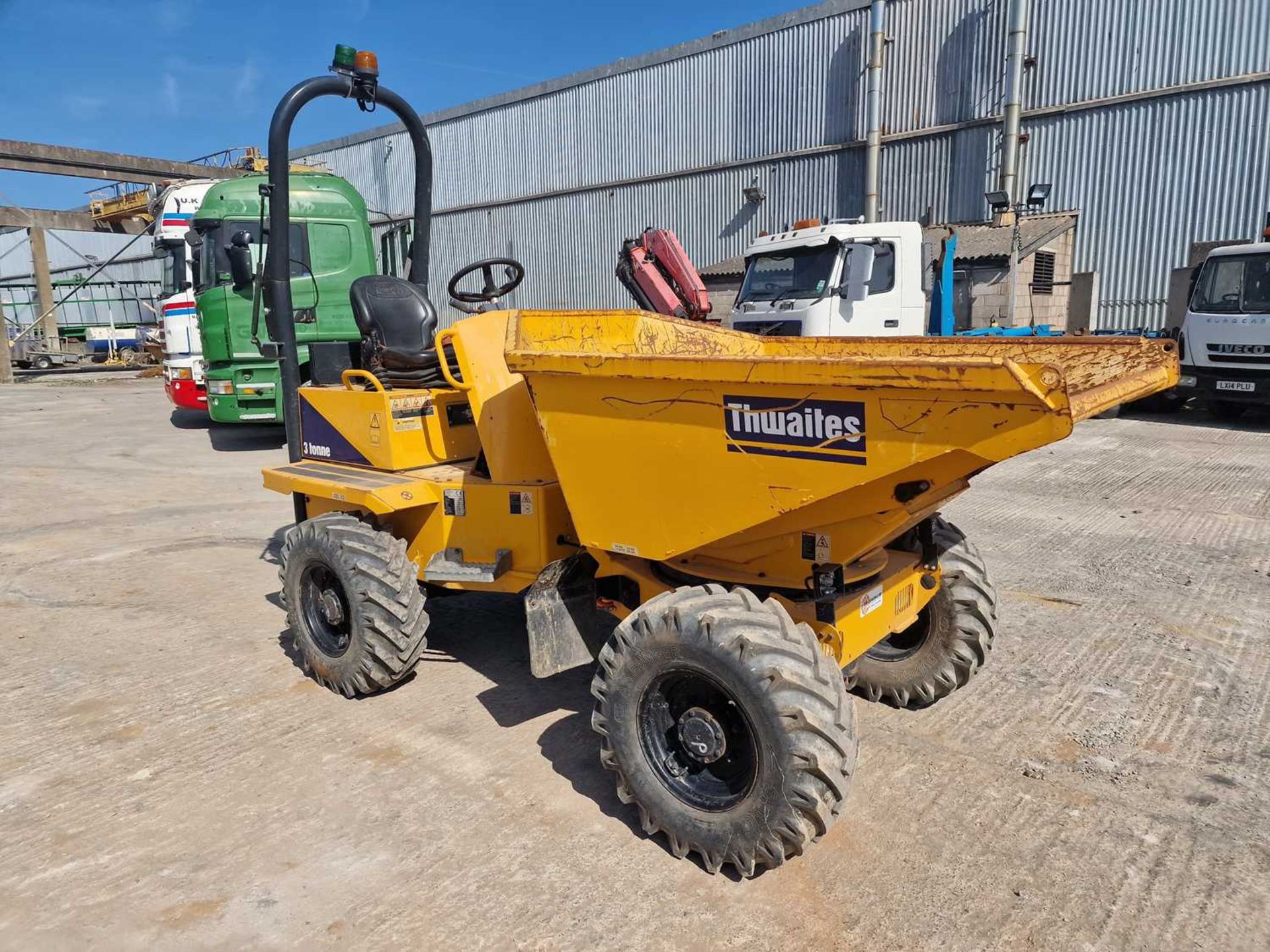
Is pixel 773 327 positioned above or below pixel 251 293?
below

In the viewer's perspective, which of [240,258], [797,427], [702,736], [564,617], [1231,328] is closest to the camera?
[797,427]

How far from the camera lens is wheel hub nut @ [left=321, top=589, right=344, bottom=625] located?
12.3 ft

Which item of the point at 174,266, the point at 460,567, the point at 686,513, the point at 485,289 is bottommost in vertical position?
the point at 460,567

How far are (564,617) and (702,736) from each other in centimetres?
84

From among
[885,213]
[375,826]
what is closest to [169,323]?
[375,826]

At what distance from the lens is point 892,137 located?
17234 mm

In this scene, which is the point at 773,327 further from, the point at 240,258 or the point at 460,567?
the point at 460,567

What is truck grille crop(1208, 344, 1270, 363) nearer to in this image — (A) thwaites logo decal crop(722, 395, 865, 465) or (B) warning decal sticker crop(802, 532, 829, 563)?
(B) warning decal sticker crop(802, 532, 829, 563)

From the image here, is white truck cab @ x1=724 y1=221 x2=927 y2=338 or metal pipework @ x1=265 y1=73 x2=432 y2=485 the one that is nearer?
metal pipework @ x1=265 y1=73 x2=432 y2=485

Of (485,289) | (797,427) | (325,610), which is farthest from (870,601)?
(485,289)

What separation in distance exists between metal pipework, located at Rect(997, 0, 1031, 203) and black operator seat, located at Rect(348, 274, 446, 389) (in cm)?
1405

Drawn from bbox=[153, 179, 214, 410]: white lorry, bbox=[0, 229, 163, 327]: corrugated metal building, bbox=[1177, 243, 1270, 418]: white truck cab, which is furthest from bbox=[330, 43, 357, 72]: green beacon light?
bbox=[0, 229, 163, 327]: corrugated metal building

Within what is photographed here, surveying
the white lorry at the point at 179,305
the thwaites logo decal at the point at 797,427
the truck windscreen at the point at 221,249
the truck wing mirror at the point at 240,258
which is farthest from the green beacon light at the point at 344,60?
the white lorry at the point at 179,305

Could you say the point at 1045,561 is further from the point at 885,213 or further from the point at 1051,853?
the point at 885,213
